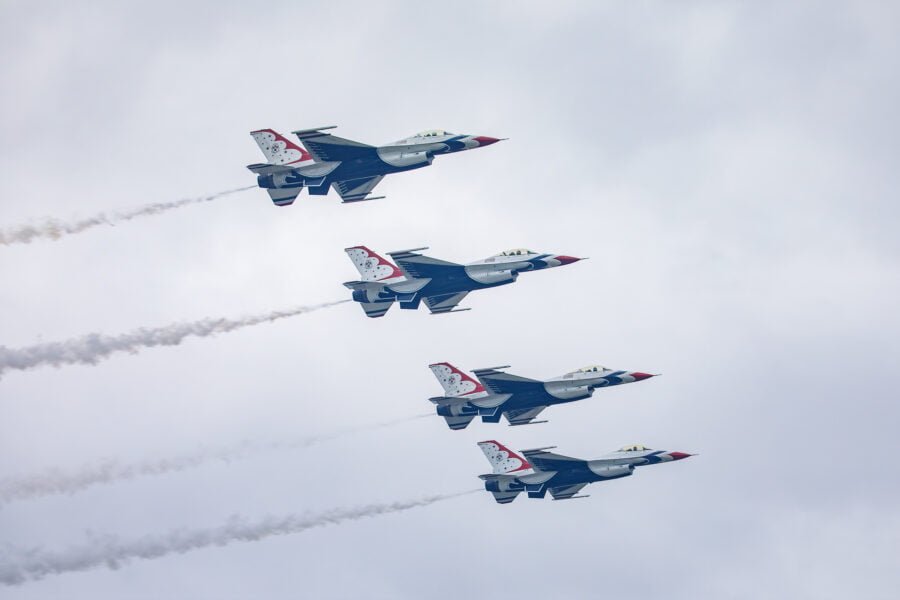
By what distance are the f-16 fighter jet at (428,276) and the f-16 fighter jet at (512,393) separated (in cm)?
527

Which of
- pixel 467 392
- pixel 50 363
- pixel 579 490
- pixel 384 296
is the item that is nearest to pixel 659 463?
pixel 579 490

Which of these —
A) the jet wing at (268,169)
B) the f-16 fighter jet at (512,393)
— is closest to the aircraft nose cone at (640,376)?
the f-16 fighter jet at (512,393)

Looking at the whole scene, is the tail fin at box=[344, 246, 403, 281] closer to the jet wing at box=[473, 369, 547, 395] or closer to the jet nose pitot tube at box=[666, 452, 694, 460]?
the jet wing at box=[473, 369, 547, 395]

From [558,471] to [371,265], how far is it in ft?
54.2

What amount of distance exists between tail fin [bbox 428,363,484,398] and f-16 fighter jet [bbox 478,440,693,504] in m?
4.96

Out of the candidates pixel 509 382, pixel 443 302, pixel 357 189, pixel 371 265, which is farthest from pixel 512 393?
pixel 357 189

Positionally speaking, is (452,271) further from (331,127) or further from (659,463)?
(659,463)

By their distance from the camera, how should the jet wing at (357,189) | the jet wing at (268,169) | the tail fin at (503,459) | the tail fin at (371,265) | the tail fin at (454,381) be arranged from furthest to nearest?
the tail fin at (503,459), the tail fin at (454,381), the tail fin at (371,265), the jet wing at (357,189), the jet wing at (268,169)

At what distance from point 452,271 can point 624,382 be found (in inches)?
465

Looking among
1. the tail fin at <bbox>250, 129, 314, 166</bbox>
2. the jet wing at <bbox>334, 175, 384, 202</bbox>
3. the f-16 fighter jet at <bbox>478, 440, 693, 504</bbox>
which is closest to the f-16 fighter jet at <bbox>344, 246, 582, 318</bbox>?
the jet wing at <bbox>334, 175, 384, 202</bbox>

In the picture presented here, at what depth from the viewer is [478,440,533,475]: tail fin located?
290 ft

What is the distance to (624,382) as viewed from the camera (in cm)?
8475

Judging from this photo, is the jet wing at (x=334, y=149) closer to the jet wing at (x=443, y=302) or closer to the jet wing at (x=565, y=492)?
the jet wing at (x=443, y=302)

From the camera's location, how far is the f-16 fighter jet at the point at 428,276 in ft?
266
